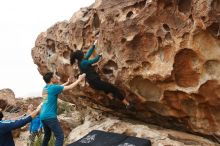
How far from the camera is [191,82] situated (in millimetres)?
6852

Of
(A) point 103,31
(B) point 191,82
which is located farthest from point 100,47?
(B) point 191,82

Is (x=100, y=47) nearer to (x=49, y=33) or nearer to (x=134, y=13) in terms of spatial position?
(x=134, y=13)

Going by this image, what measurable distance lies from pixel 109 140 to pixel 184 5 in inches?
129

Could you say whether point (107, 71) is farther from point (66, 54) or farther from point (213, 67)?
point (213, 67)

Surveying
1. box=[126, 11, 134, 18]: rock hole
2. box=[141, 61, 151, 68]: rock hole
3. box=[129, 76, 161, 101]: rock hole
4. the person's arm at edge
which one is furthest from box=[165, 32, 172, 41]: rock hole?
the person's arm at edge

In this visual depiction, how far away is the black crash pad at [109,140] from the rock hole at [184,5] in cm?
277

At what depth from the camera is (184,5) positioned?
664 cm

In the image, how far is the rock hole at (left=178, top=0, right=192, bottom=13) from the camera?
6535 millimetres

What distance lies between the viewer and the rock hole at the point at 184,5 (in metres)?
6.54

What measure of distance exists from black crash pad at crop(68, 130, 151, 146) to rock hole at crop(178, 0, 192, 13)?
277cm

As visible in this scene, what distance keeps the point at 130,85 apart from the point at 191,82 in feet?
5.13

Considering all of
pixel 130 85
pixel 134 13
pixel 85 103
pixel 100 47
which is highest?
pixel 134 13

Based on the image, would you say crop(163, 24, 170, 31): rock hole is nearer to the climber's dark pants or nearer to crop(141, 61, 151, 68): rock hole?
crop(141, 61, 151, 68): rock hole

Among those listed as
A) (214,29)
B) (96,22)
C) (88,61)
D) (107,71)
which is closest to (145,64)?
(107,71)
